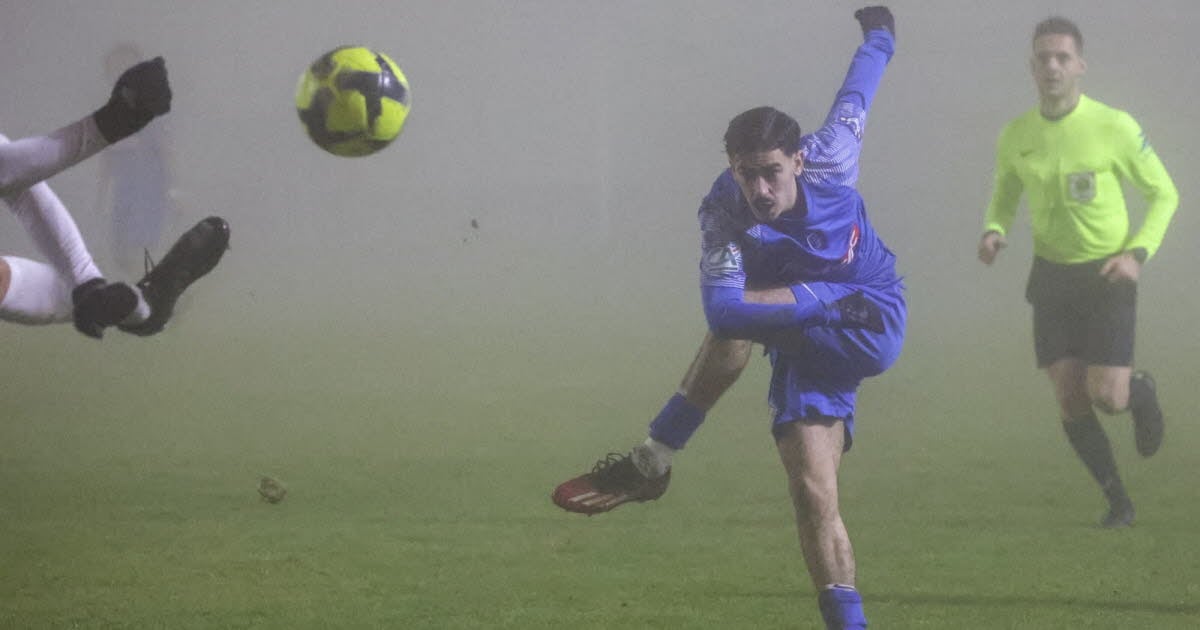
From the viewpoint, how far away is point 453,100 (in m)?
15.4

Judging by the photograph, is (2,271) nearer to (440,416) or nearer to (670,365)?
(440,416)

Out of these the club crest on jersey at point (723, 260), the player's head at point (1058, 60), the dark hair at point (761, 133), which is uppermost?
the player's head at point (1058, 60)

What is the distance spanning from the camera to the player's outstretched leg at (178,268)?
3.92 m

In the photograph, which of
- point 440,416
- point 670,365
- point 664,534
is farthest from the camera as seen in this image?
point 670,365

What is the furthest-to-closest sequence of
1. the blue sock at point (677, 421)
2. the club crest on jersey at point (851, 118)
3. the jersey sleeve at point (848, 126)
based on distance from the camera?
the blue sock at point (677, 421) < the club crest on jersey at point (851, 118) < the jersey sleeve at point (848, 126)

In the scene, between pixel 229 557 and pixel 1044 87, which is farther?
pixel 1044 87

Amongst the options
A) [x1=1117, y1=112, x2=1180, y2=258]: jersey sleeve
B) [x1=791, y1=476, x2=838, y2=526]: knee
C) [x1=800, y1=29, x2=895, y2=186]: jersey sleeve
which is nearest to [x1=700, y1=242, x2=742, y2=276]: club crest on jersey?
[x1=800, y1=29, x2=895, y2=186]: jersey sleeve

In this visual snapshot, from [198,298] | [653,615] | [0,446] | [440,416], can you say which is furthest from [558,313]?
[653,615]

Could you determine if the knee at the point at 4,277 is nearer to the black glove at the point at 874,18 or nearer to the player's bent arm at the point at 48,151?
the player's bent arm at the point at 48,151

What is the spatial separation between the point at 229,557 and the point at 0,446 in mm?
3189

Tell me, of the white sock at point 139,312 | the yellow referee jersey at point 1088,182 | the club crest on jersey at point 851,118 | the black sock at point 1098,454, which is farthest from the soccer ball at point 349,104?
the black sock at point 1098,454

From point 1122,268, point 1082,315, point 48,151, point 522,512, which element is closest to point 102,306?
point 48,151

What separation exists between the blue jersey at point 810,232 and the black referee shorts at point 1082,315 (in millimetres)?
1790

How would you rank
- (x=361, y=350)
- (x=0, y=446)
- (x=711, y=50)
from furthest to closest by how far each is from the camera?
(x=711, y=50) → (x=361, y=350) → (x=0, y=446)
